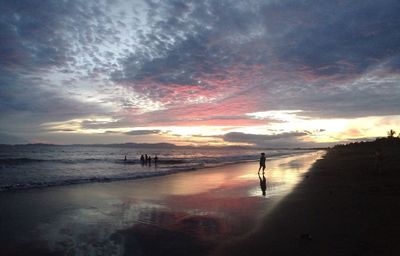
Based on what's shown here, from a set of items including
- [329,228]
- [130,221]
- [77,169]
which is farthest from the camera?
[77,169]

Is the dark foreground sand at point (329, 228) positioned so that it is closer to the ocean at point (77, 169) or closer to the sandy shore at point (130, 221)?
the sandy shore at point (130, 221)

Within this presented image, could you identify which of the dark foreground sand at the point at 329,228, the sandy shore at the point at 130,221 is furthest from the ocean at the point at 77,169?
the dark foreground sand at the point at 329,228

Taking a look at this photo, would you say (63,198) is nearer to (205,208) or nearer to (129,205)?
(129,205)

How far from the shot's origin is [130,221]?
513 inches

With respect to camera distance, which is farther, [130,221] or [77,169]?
[77,169]

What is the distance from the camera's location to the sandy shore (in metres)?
9.74

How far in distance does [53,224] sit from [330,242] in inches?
379

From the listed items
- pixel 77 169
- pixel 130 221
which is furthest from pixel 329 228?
pixel 77 169

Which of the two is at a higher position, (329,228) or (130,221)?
(329,228)

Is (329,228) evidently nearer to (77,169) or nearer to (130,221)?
(130,221)

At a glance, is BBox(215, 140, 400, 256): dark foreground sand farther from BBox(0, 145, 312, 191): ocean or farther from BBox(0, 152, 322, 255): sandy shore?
BBox(0, 145, 312, 191): ocean

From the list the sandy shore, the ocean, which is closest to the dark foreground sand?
the sandy shore

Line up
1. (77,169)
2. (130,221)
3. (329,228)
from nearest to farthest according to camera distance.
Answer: (329,228) → (130,221) → (77,169)

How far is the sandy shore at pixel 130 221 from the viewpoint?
9742 millimetres
